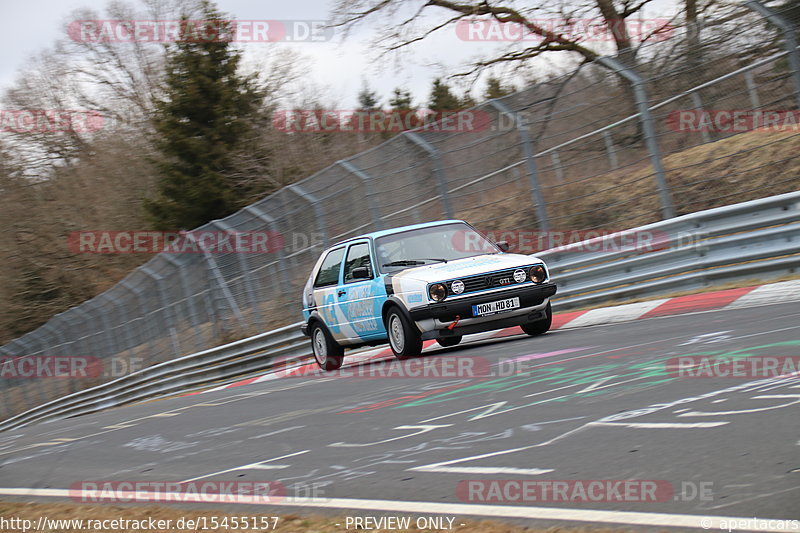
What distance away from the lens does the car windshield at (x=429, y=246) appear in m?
12.3

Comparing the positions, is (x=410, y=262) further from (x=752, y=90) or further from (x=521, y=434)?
(x=521, y=434)

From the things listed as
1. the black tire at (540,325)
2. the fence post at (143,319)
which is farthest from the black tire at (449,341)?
the fence post at (143,319)

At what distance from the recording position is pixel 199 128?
39.2m

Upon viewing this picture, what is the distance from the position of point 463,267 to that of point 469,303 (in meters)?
0.56

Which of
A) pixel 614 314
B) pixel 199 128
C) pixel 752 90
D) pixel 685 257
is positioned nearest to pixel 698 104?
pixel 752 90

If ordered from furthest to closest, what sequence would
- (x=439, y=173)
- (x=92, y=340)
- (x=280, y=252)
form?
(x=92, y=340)
(x=280, y=252)
(x=439, y=173)

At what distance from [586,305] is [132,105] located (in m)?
40.8

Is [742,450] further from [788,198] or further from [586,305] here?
[586,305]

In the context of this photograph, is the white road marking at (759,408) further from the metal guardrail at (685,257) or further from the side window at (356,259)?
the side window at (356,259)

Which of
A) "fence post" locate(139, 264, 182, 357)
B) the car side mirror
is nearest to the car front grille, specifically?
the car side mirror

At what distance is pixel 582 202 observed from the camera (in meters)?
14.1

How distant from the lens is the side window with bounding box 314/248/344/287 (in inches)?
533

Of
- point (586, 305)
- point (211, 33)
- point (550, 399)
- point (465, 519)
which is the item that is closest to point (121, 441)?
point (550, 399)

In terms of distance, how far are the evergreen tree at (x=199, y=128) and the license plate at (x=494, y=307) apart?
91.8 ft
